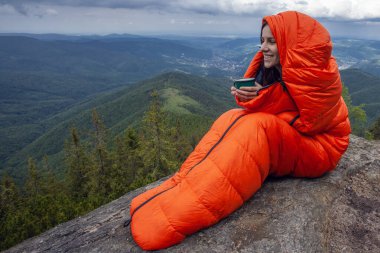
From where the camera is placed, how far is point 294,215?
16.8 ft

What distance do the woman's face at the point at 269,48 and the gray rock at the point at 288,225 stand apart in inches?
102

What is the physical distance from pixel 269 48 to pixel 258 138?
1.61 m

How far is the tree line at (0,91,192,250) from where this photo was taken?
854 inches

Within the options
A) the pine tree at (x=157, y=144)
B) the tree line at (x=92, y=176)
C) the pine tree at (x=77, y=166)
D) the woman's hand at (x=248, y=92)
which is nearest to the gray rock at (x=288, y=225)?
the woman's hand at (x=248, y=92)

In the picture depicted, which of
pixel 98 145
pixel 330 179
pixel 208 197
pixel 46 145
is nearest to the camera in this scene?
pixel 208 197

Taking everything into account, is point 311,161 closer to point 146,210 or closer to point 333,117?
point 333,117

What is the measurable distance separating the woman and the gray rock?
0.34 m

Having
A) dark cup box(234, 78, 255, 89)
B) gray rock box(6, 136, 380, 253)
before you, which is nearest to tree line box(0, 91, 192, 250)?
gray rock box(6, 136, 380, 253)

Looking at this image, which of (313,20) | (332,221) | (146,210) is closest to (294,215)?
(332,221)

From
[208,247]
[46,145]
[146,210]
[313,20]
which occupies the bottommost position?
[46,145]

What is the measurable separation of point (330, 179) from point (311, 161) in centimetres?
111

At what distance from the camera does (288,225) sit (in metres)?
4.93

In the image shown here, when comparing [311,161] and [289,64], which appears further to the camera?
[311,161]

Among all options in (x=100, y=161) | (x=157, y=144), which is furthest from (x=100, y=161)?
(x=157, y=144)
